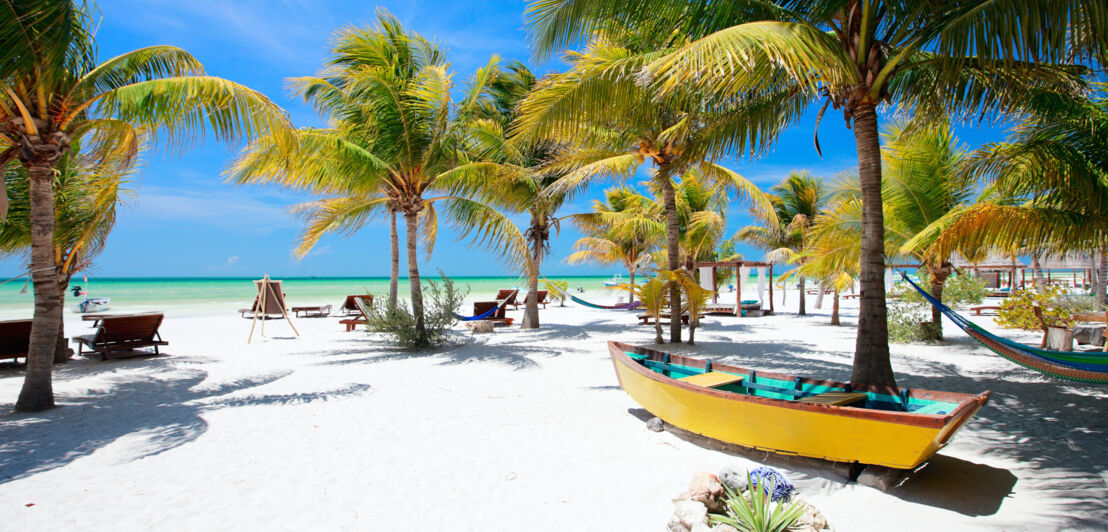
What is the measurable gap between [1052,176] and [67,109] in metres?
10.2

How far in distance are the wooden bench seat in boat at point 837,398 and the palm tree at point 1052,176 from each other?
12.6ft

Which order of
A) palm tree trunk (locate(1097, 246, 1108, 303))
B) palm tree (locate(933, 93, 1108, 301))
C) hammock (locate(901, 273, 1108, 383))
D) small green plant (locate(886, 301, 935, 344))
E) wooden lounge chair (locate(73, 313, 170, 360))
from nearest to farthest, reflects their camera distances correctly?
hammock (locate(901, 273, 1108, 383)) → palm tree (locate(933, 93, 1108, 301)) → wooden lounge chair (locate(73, 313, 170, 360)) → small green plant (locate(886, 301, 935, 344)) → palm tree trunk (locate(1097, 246, 1108, 303))

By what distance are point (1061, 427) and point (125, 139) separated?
983 cm

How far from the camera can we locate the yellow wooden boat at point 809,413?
2.93 m

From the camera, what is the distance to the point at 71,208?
7309 millimetres

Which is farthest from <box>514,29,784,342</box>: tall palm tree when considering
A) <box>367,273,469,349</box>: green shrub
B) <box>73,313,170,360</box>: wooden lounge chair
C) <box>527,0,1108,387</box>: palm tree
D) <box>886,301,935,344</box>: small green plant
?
<box>73,313,170,360</box>: wooden lounge chair

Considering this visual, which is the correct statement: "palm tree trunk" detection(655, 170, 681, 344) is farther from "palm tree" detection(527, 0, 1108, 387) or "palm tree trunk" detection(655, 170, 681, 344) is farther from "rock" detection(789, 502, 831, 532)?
"rock" detection(789, 502, 831, 532)

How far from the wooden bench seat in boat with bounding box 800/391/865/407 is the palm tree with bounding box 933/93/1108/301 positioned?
3.83 m

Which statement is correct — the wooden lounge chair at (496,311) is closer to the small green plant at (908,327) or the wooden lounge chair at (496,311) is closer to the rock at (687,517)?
the small green plant at (908,327)

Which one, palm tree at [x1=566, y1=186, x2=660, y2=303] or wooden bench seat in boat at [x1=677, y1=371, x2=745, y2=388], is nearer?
wooden bench seat in boat at [x1=677, y1=371, x2=745, y2=388]

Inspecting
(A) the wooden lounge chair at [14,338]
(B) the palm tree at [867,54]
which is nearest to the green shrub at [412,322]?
(A) the wooden lounge chair at [14,338]

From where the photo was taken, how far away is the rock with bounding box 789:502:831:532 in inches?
101

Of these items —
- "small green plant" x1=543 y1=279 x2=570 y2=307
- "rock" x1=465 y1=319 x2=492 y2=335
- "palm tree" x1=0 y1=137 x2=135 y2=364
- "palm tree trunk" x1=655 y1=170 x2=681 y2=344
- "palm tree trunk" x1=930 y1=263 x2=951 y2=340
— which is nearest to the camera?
"palm tree" x1=0 y1=137 x2=135 y2=364

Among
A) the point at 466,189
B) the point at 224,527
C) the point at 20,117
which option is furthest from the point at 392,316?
the point at 224,527
